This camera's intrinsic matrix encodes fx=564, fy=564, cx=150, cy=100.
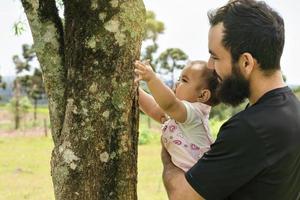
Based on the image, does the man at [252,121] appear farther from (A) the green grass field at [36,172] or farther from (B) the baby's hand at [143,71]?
(A) the green grass field at [36,172]

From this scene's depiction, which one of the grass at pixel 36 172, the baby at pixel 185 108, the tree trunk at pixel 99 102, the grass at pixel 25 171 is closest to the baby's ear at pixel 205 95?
the baby at pixel 185 108

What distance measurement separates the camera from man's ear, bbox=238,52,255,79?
2.25 metres

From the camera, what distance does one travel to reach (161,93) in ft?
9.55

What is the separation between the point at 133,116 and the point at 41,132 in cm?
3099

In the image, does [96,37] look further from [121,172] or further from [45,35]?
[121,172]

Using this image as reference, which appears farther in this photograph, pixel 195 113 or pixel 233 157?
pixel 195 113

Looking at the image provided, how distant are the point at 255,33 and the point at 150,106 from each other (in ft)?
4.21

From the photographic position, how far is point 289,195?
232 cm

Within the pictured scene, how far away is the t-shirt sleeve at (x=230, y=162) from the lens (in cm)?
218

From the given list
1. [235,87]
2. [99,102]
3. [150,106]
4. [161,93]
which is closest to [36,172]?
[150,106]

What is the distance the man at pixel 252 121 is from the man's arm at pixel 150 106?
1.08 metres

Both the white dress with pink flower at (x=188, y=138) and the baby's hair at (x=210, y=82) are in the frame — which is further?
the baby's hair at (x=210, y=82)

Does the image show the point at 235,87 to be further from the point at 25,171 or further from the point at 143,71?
the point at 25,171

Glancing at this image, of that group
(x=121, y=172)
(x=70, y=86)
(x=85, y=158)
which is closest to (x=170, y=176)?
(x=121, y=172)
